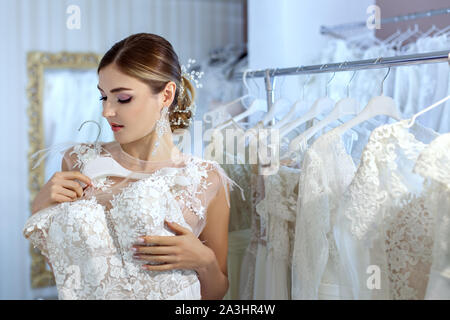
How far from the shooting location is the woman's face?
1230 millimetres

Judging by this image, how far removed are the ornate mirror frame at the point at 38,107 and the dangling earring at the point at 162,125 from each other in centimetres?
153

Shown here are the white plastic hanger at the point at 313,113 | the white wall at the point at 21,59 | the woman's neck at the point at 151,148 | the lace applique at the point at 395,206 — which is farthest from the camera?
the white wall at the point at 21,59

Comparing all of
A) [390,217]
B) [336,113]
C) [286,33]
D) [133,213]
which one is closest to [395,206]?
[390,217]

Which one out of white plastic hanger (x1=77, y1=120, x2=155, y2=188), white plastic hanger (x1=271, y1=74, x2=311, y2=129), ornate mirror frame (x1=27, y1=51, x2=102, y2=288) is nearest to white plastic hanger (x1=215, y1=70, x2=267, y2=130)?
white plastic hanger (x1=271, y1=74, x2=311, y2=129)

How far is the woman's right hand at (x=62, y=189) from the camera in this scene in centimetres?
126

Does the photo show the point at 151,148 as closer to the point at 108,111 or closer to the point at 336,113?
the point at 108,111

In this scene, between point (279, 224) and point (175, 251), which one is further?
point (279, 224)

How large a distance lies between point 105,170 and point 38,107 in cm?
159

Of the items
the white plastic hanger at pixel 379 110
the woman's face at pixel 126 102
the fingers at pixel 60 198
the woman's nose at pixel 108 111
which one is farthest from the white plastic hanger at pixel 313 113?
the fingers at pixel 60 198

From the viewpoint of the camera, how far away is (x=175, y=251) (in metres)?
1.25

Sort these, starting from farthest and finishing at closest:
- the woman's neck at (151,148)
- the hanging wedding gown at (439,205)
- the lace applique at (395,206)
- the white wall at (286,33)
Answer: the white wall at (286,33)
the woman's neck at (151,148)
the lace applique at (395,206)
the hanging wedding gown at (439,205)

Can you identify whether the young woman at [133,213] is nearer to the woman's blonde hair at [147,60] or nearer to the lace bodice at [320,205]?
the woman's blonde hair at [147,60]

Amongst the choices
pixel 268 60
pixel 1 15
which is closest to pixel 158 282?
pixel 268 60
